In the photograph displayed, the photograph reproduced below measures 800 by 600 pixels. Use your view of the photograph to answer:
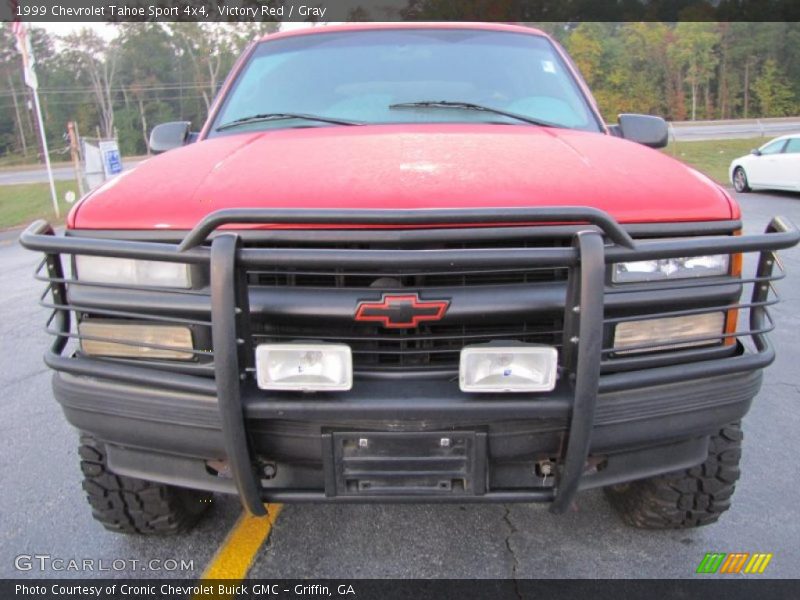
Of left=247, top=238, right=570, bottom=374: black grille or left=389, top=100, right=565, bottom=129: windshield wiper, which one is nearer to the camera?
left=247, top=238, right=570, bottom=374: black grille

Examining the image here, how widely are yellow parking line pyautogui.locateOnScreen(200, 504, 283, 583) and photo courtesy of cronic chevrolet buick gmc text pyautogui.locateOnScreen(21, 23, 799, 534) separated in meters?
0.55

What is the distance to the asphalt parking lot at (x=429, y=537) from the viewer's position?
2357 millimetres

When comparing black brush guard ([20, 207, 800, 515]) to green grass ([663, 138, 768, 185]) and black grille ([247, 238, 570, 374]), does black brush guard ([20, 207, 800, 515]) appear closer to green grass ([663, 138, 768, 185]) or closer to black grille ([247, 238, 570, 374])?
black grille ([247, 238, 570, 374])

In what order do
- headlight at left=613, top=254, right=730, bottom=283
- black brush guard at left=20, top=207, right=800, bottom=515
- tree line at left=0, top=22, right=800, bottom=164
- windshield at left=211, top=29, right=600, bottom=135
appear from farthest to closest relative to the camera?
tree line at left=0, top=22, right=800, bottom=164, windshield at left=211, top=29, right=600, bottom=135, headlight at left=613, top=254, right=730, bottom=283, black brush guard at left=20, top=207, right=800, bottom=515

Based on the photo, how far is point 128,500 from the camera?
2.36 m

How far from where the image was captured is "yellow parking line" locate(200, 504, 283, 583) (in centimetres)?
234

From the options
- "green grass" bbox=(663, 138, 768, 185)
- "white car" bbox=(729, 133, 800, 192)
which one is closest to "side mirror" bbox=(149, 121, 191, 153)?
"white car" bbox=(729, 133, 800, 192)

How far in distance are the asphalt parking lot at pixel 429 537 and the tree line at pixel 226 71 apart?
38836 millimetres

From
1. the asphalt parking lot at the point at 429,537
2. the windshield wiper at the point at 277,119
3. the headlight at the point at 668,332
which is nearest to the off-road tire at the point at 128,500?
the asphalt parking lot at the point at 429,537

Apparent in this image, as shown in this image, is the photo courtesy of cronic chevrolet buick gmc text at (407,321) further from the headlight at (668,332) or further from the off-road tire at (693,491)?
the off-road tire at (693,491)

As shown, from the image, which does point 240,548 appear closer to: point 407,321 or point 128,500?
point 128,500

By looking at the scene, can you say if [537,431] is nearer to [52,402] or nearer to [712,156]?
[52,402]

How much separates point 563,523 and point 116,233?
6.83ft

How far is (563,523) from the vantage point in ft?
8.59
